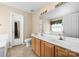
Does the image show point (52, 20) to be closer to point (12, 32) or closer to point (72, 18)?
point (72, 18)

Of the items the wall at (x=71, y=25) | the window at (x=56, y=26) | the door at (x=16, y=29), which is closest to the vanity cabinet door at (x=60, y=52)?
the wall at (x=71, y=25)

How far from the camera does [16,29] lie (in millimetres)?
5562

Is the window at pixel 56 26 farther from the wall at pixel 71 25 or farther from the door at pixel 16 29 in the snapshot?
the door at pixel 16 29

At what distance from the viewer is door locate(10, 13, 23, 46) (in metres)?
5.15

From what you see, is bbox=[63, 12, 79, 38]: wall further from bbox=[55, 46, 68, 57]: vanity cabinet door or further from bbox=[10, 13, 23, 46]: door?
bbox=[10, 13, 23, 46]: door

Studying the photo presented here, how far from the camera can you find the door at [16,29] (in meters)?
5.15

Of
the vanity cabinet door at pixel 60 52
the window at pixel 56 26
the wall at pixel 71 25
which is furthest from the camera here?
the window at pixel 56 26

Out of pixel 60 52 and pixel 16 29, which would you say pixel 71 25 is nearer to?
pixel 60 52

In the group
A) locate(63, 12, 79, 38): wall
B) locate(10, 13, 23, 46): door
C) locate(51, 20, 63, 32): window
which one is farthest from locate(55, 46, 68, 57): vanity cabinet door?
Answer: locate(10, 13, 23, 46): door

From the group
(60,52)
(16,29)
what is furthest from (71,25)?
(16,29)

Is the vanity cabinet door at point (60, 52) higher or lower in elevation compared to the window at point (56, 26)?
lower

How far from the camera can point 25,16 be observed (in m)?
5.97

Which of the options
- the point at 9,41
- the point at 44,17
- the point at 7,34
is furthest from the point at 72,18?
the point at 9,41

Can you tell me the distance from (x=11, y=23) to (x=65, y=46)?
3.97m
